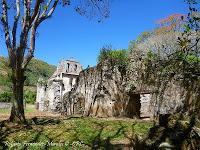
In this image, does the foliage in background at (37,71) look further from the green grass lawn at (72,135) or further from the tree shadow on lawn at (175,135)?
the tree shadow on lawn at (175,135)

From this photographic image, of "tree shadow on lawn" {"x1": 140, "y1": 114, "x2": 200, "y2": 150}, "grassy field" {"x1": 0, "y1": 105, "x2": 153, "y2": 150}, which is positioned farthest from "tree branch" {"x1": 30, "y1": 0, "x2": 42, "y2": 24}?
"tree shadow on lawn" {"x1": 140, "y1": 114, "x2": 200, "y2": 150}

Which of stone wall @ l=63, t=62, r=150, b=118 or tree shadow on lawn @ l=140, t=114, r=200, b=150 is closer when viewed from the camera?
tree shadow on lawn @ l=140, t=114, r=200, b=150

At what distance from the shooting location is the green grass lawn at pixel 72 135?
11.3 m

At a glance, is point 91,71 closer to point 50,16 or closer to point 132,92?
point 132,92

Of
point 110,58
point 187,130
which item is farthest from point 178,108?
point 187,130

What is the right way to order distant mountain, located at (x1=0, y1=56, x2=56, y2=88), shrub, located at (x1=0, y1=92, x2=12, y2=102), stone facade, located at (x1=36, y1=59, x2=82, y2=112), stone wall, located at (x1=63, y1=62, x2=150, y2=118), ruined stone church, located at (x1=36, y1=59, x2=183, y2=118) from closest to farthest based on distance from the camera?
ruined stone church, located at (x1=36, y1=59, x2=183, y2=118), stone wall, located at (x1=63, y1=62, x2=150, y2=118), stone facade, located at (x1=36, y1=59, x2=82, y2=112), shrub, located at (x1=0, y1=92, x2=12, y2=102), distant mountain, located at (x1=0, y1=56, x2=56, y2=88)

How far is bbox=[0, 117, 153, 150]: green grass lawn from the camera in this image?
11.3m

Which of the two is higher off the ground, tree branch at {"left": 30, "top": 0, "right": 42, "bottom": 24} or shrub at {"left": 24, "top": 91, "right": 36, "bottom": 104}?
tree branch at {"left": 30, "top": 0, "right": 42, "bottom": 24}

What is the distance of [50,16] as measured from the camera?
15.0 m

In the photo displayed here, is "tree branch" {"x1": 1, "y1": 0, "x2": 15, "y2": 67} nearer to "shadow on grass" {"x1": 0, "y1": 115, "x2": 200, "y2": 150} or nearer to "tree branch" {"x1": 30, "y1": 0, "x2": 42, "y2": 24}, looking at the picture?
"tree branch" {"x1": 30, "y1": 0, "x2": 42, "y2": 24}

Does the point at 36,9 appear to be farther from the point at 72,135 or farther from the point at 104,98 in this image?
the point at 104,98

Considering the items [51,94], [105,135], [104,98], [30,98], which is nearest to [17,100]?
[105,135]

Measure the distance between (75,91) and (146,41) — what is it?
21.8m

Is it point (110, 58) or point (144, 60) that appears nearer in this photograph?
point (144, 60)
